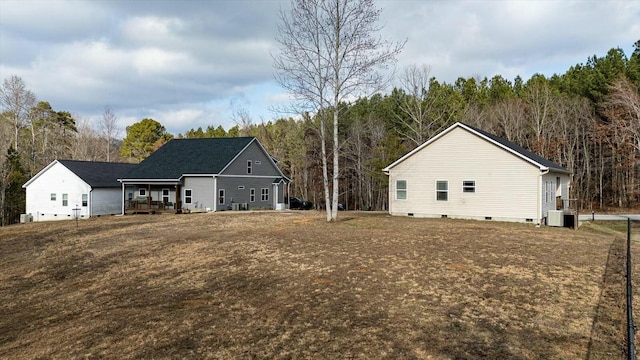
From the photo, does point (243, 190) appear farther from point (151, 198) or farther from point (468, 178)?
point (468, 178)

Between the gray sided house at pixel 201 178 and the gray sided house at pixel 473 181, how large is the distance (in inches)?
552

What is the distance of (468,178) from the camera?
21000mm

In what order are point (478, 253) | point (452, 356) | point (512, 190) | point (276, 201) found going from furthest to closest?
1. point (276, 201)
2. point (512, 190)
3. point (478, 253)
4. point (452, 356)

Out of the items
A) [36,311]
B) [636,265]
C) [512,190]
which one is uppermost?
[512,190]

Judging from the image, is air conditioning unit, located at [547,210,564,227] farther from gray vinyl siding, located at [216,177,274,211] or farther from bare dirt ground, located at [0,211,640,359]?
gray vinyl siding, located at [216,177,274,211]

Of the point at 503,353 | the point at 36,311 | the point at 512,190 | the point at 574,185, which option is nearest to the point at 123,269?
the point at 36,311

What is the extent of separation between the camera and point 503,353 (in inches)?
215

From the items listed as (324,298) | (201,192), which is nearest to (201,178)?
(201,192)

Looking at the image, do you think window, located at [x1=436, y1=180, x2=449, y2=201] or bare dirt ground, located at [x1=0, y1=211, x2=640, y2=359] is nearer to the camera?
bare dirt ground, located at [x1=0, y1=211, x2=640, y2=359]

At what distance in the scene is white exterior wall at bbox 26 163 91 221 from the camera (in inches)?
1249

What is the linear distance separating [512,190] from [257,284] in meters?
15.7

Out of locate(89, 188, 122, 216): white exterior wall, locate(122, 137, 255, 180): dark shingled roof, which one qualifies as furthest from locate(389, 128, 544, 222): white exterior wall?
locate(89, 188, 122, 216): white exterior wall

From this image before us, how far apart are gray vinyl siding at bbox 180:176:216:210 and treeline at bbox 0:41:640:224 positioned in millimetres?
9095

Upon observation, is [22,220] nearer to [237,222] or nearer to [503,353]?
[237,222]
